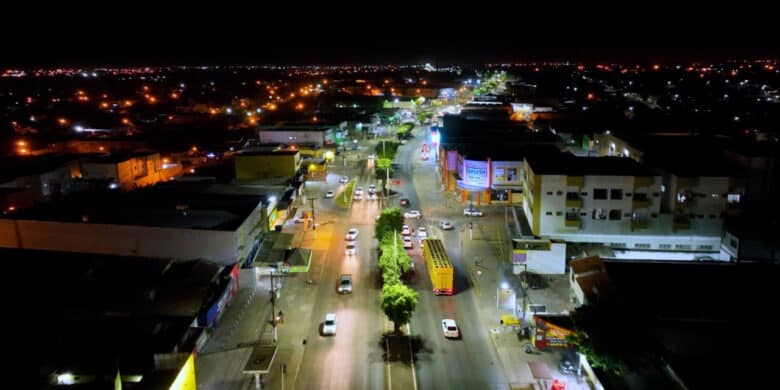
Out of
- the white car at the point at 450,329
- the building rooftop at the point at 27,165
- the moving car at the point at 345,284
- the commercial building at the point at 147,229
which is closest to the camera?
the white car at the point at 450,329

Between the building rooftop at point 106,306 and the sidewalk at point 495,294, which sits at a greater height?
the building rooftop at point 106,306

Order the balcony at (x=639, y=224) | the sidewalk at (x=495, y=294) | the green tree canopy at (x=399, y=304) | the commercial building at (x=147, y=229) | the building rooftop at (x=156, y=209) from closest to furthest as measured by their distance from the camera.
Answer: the sidewalk at (x=495, y=294) → the green tree canopy at (x=399, y=304) → the commercial building at (x=147, y=229) → the building rooftop at (x=156, y=209) → the balcony at (x=639, y=224)

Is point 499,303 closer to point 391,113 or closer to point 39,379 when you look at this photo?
point 39,379

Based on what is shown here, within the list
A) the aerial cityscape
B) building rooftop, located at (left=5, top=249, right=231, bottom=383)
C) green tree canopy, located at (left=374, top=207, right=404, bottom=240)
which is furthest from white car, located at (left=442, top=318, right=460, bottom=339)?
building rooftop, located at (left=5, top=249, right=231, bottom=383)

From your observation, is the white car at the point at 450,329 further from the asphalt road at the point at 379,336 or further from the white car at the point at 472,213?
the white car at the point at 472,213

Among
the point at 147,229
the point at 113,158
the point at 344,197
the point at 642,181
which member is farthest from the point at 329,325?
the point at 113,158

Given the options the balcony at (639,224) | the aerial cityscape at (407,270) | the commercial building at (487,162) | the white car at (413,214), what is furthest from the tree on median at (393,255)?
the balcony at (639,224)

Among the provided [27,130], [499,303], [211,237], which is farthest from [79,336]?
[27,130]
